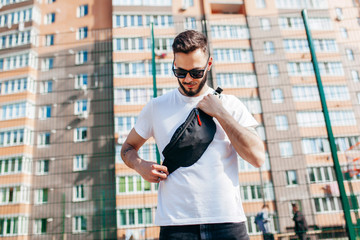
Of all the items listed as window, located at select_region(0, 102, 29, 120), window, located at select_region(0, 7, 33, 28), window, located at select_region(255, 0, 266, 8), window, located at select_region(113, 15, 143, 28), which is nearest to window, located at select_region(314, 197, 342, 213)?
window, located at select_region(0, 102, 29, 120)

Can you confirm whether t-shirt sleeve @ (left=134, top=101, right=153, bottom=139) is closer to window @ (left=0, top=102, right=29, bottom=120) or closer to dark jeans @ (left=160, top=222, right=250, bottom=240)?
dark jeans @ (left=160, top=222, right=250, bottom=240)

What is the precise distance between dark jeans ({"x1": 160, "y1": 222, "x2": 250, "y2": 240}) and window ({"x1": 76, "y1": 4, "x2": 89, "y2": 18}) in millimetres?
26780

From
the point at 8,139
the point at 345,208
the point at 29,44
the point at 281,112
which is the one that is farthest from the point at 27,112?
the point at 345,208

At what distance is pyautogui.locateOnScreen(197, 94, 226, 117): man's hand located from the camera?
1.38 metres

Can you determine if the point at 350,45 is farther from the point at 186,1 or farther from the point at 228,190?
the point at 186,1

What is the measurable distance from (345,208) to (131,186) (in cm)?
386

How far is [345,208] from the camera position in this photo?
476cm

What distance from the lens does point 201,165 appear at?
1.35m

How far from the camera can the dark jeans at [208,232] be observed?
4.15 feet

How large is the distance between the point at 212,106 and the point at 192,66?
21 centimetres

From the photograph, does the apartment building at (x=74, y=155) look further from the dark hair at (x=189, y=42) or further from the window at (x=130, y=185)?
the dark hair at (x=189, y=42)

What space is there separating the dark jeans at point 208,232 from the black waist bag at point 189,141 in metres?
0.26

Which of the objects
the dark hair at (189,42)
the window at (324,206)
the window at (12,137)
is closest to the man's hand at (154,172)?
the dark hair at (189,42)

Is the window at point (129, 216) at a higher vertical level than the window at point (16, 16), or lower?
lower
